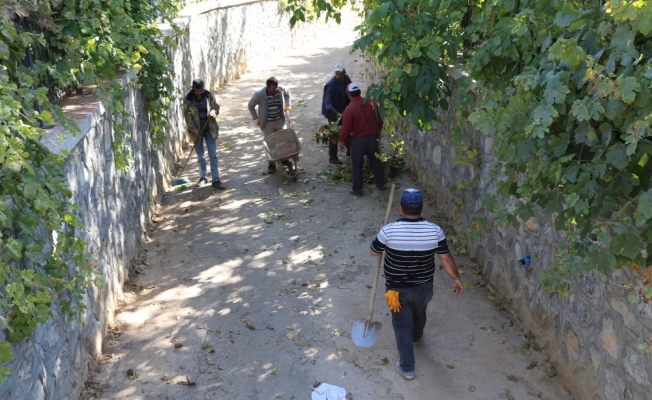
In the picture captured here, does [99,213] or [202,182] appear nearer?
[99,213]

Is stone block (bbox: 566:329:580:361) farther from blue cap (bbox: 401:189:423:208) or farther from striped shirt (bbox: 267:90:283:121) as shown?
striped shirt (bbox: 267:90:283:121)

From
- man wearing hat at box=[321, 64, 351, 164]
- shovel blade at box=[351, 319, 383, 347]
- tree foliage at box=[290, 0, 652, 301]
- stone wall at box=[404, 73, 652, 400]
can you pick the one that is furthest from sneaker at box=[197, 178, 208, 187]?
tree foliage at box=[290, 0, 652, 301]

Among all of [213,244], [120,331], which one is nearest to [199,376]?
[120,331]

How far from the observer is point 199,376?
235 inches

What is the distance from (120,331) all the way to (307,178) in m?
5.03

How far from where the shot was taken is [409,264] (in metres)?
5.67

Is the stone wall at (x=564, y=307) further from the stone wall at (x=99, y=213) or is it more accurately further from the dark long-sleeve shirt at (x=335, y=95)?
the stone wall at (x=99, y=213)

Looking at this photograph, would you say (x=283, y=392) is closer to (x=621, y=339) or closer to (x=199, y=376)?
(x=199, y=376)

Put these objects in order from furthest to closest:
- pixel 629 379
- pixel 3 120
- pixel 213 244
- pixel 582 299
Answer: pixel 213 244 < pixel 582 299 < pixel 629 379 < pixel 3 120

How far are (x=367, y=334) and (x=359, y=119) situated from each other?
4.36m

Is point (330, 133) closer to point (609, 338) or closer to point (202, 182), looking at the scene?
point (202, 182)

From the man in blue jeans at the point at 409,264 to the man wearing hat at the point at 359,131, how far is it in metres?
4.22

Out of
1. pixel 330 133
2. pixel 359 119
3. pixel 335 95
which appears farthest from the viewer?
pixel 335 95

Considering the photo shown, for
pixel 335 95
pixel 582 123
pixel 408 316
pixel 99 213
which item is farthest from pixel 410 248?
pixel 335 95
